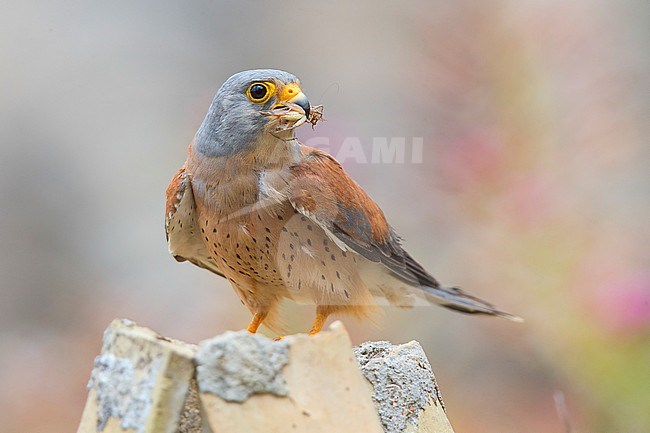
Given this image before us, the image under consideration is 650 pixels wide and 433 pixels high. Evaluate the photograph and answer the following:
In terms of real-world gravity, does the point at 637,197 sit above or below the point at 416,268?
above

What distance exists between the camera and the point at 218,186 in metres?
1.81

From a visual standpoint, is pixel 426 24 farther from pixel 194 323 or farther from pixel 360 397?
pixel 360 397

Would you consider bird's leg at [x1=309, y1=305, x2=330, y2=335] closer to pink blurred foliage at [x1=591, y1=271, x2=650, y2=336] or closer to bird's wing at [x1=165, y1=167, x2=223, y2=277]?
bird's wing at [x1=165, y1=167, x2=223, y2=277]

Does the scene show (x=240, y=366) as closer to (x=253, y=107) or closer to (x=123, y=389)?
(x=123, y=389)

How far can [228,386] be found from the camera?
113 cm

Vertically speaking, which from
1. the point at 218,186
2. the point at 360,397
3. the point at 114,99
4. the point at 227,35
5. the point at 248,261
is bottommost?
the point at 360,397

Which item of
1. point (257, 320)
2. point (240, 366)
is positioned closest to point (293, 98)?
point (257, 320)

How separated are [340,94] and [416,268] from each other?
767mm

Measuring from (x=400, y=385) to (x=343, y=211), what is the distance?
1.51 feet

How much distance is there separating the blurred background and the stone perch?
1.19 m

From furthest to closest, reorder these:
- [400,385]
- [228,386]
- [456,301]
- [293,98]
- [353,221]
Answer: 1. [456,301]
2. [353,221]
3. [293,98]
4. [400,385]
5. [228,386]

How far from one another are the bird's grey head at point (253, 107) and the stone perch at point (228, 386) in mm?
634

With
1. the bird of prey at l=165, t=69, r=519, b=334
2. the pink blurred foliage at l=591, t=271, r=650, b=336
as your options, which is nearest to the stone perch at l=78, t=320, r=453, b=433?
the bird of prey at l=165, t=69, r=519, b=334

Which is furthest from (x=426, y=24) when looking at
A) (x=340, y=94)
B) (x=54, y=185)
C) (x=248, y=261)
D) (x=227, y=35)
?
(x=54, y=185)
